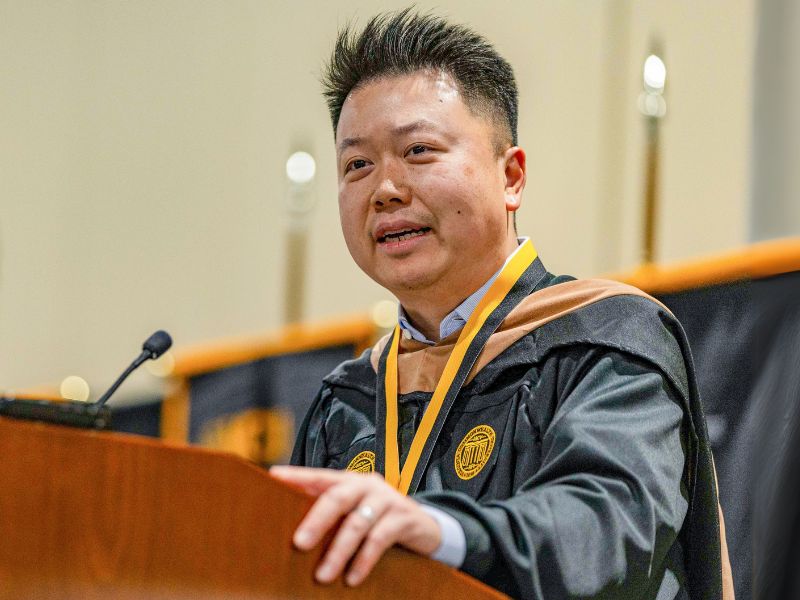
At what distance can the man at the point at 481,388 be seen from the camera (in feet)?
5.64

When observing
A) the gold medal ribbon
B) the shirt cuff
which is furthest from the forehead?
the shirt cuff

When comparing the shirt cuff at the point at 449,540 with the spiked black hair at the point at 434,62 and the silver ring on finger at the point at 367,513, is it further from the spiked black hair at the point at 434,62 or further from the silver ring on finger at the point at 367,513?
the spiked black hair at the point at 434,62

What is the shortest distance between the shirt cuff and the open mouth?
1.00 m

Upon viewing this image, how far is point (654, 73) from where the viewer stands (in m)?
3.44

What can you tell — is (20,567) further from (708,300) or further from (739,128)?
(739,128)

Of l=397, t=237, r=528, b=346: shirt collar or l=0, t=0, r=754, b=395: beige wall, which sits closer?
l=397, t=237, r=528, b=346: shirt collar

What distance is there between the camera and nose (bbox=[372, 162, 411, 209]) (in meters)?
2.54

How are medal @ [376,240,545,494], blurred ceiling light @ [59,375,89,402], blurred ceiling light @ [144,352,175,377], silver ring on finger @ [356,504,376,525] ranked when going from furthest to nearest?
blurred ceiling light @ [59,375,89,402] → blurred ceiling light @ [144,352,175,377] → medal @ [376,240,545,494] → silver ring on finger @ [356,504,376,525]

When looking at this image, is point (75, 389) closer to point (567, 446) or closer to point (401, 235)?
point (401, 235)

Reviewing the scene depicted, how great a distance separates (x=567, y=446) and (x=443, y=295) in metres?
0.75

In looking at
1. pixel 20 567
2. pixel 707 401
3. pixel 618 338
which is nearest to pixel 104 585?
pixel 20 567

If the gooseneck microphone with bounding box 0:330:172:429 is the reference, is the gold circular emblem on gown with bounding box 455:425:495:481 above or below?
below

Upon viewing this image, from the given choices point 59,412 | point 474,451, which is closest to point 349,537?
point 59,412

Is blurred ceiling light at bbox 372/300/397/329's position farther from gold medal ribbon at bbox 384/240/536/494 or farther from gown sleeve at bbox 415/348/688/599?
gown sleeve at bbox 415/348/688/599
